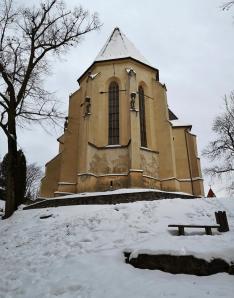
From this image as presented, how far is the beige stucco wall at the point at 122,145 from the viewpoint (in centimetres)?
1759

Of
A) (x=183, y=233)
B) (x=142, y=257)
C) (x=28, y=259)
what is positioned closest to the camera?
(x=142, y=257)

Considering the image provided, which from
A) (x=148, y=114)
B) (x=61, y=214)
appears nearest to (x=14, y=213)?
(x=61, y=214)

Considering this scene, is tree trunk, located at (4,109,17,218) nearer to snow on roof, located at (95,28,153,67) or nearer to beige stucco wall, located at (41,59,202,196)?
beige stucco wall, located at (41,59,202,196)

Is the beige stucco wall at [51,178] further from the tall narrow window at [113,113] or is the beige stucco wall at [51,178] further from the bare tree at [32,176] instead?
the bare tree at [32,176]

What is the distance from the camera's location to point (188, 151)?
20.8m

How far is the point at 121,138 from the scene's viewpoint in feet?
61.8

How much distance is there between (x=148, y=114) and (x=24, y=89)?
8488mm

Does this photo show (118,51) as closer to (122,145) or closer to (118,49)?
(118,49)

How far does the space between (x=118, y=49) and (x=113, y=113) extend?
18.9ft

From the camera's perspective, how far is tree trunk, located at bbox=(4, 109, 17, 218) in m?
14.0

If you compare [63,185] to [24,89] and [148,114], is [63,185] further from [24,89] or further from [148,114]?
[148,114]

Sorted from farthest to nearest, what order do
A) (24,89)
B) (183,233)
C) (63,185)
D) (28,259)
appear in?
(63,185)
(24,89)
(183,233)
(28,259)

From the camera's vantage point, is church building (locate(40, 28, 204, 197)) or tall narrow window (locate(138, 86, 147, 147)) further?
tall narrow window (locate(138, 86, 147, 147))

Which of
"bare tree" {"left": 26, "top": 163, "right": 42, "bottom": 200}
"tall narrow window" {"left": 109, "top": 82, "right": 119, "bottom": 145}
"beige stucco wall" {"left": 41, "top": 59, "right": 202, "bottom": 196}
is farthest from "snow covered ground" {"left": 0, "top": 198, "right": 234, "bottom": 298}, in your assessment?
"bare tree" {"left": 26, "top": 163, "right": 42, "bottom": 200}
